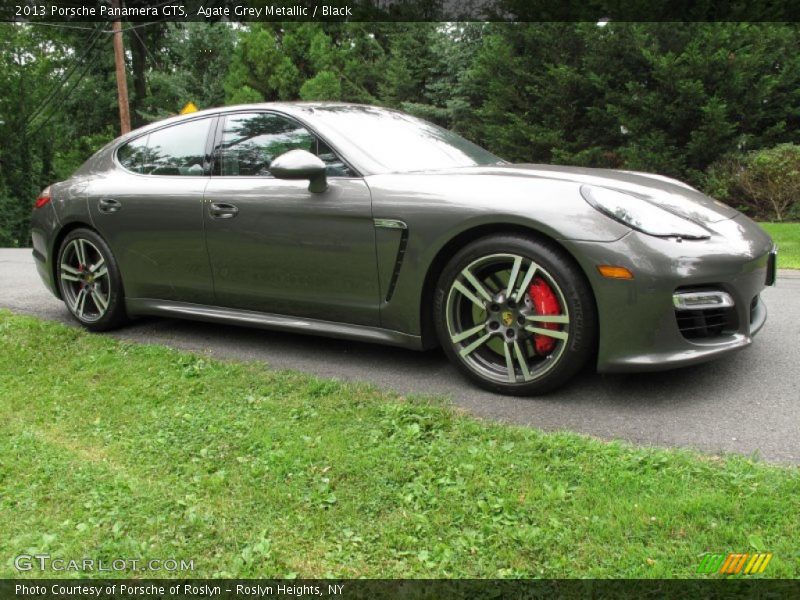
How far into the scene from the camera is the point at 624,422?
3.13 meters

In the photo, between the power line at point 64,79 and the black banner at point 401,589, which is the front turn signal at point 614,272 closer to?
the black banner at point 401,589

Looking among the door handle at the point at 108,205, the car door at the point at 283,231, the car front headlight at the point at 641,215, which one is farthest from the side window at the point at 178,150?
the car front headlight at the point at 641,215

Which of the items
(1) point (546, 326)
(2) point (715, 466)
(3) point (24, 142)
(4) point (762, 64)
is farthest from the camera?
(3) point (24, 142)

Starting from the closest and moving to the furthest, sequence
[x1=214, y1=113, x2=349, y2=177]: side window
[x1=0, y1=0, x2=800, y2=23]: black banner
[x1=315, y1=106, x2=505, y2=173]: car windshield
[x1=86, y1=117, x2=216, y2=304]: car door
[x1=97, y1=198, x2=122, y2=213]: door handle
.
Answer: [x1=315, y1=106, x2=505, y2=173]: car windshield < [x1=214, y1=113, x2=349, y2=177]: side window < [x1=86, y1=117, x2=216, y2=304]: car door < [x1=97, y1=198, x2=122, y2=213]: door handle < [x1=0, y1=0, x2=800, y2=23]: black banner

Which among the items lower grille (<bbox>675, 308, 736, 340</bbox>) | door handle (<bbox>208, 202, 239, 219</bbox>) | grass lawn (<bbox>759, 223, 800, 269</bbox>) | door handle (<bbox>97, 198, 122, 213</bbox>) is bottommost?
grass lawn (<bbox>759, 223, 800, 269</bbox>)

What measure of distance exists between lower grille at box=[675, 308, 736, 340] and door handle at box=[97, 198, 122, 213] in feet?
11.5

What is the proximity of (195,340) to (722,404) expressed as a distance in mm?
3208

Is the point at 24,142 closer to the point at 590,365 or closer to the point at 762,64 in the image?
the point at 762,64

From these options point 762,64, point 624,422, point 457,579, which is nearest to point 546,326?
point 624,422

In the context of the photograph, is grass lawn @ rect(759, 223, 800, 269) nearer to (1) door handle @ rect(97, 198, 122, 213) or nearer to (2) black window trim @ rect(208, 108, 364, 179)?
(2) black window trim @ rect(208, 108, 364, 179)

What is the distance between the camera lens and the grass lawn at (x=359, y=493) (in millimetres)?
2154

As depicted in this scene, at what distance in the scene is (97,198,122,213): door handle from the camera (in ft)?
15.6

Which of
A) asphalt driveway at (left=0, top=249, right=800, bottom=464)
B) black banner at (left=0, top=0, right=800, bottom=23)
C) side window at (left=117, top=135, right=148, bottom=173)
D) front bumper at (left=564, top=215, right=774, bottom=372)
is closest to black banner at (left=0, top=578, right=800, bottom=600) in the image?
asphalt driveway at (left=0, top=249, right=800, bottom=464)

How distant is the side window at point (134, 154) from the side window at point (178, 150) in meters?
0.04
